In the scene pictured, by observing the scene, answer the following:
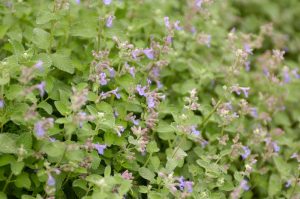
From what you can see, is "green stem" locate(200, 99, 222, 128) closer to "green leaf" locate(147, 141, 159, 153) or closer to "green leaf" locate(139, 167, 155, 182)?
"green leaf" locate(147, 141, 159, 153)

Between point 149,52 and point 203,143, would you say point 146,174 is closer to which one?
point 203,143

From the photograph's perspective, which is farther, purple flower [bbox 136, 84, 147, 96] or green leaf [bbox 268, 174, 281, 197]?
green leaf [bbox 268, 174, 281, 197]

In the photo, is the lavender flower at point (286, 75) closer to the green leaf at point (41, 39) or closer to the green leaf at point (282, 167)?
the green leaf at point (282, 167)

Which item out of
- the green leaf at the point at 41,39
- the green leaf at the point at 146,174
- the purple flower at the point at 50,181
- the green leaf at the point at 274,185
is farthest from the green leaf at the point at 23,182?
the green leaf at the point at 274,185

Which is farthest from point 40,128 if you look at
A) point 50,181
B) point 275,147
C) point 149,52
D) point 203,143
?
point 275,147

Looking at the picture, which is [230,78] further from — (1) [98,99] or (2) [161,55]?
(1) [98,99]

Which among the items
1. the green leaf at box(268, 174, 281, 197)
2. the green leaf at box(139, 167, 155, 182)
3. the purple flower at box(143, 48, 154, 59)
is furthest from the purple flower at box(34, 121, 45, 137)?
the green leaf at box(268, 174, 281, 197)

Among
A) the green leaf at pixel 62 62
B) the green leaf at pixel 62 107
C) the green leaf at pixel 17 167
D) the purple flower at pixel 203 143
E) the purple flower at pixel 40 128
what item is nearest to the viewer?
the purple flower at pixel 40 128
